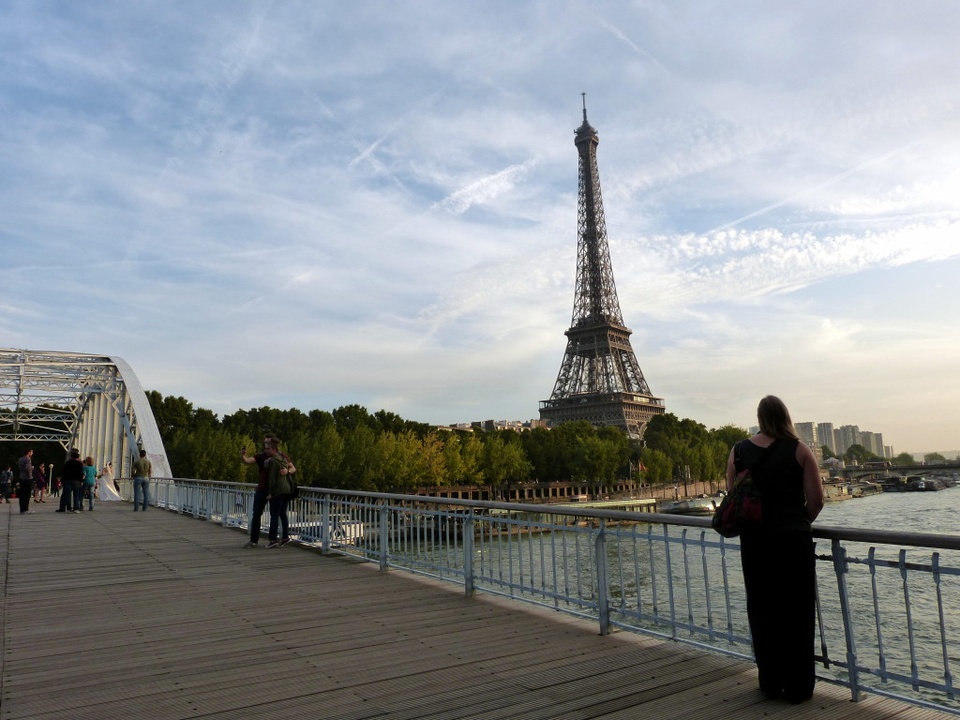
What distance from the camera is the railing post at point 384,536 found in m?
9.24

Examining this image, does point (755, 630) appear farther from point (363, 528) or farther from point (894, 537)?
point (363, 528)

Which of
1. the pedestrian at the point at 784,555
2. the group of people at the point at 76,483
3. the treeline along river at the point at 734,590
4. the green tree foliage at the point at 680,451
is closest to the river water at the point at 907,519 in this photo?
the treeline along river at the point at 734,590

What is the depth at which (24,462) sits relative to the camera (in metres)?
20.5

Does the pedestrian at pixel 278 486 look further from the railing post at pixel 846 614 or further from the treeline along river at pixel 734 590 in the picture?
the railing post at pixel 846 614

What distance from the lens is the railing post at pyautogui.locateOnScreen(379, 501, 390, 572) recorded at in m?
9.24

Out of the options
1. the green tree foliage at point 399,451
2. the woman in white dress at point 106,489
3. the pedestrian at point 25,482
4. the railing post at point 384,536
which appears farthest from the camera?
the green tree foliage at point 399,451

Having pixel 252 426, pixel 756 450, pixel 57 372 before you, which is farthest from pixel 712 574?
pixel 252 426

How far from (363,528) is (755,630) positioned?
6.54m

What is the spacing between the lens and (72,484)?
21.3 meters

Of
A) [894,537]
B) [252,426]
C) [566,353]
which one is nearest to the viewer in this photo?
[894,537]

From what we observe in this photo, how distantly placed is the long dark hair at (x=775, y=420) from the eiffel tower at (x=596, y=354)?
291ft

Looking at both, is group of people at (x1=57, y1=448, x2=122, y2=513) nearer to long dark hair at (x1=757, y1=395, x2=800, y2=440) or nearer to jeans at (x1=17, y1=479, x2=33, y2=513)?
jeans at (x1=17, y1=479, x2=33, y2=513)

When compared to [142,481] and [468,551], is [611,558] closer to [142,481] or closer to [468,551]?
[468,551]

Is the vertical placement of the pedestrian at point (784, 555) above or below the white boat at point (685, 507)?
above
